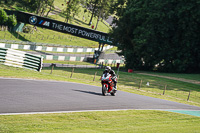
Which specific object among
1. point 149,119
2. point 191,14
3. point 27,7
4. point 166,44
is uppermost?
point 27,7

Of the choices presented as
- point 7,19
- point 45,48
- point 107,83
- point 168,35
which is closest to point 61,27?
point 45,48

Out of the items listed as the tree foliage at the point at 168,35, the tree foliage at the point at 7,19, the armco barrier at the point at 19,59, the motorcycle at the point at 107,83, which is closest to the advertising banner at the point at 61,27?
the tree foliage at the point at 7,19

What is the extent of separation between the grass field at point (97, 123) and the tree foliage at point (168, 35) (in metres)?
32.1

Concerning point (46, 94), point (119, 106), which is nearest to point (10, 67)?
point (46, 94)

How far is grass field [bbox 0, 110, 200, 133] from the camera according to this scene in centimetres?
808

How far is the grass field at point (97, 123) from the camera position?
26.5ft

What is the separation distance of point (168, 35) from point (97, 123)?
36.7m

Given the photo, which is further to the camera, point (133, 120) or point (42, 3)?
point (42, 3)

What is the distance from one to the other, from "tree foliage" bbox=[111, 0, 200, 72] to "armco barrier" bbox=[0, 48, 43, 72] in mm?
21258

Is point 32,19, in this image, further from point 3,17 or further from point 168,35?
point 168,35

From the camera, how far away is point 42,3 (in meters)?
85.0

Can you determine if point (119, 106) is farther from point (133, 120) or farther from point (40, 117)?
point (40, 117)

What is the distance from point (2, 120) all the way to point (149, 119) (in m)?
5.66

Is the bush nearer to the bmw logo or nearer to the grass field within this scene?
the bmw logo
